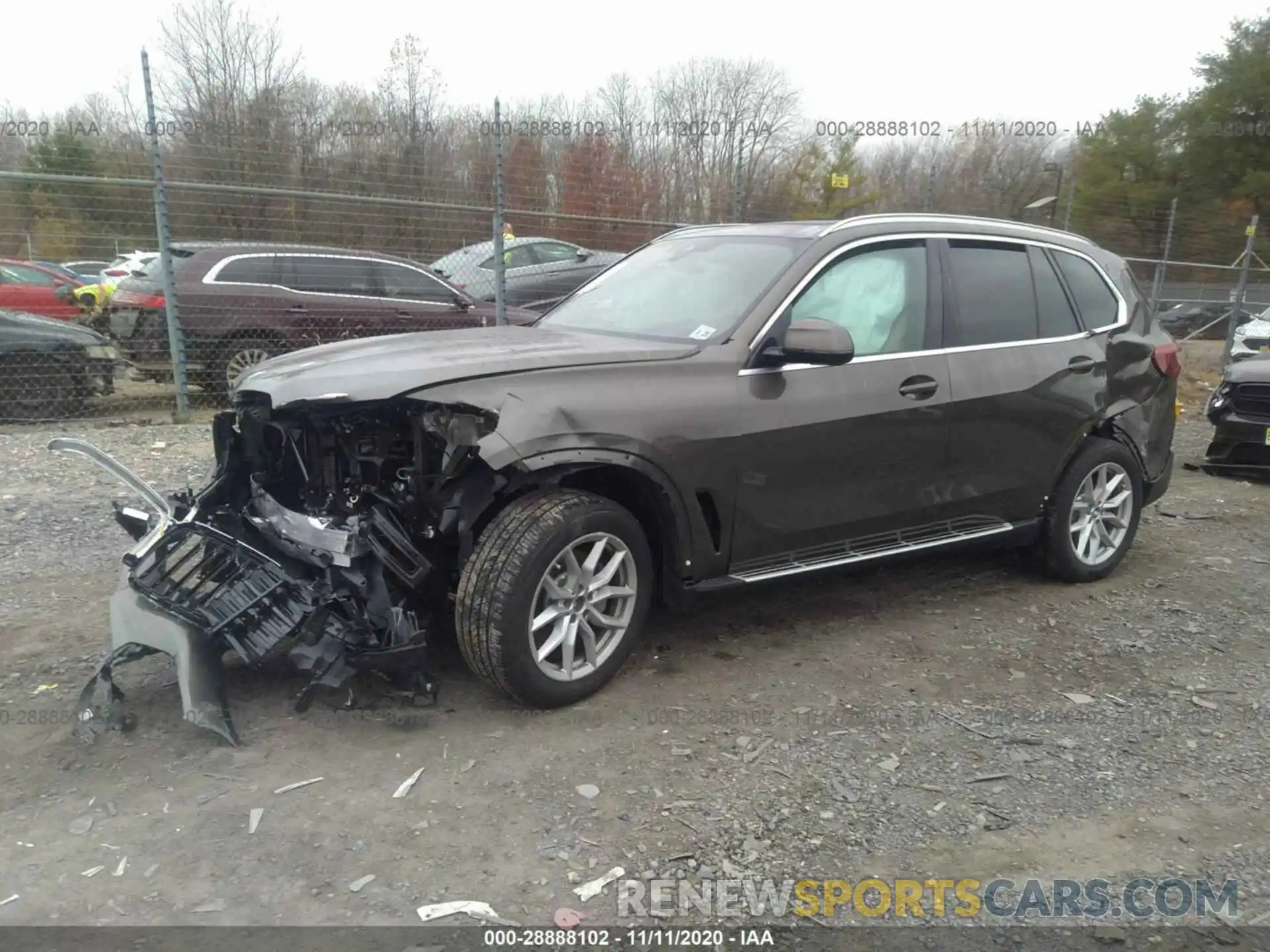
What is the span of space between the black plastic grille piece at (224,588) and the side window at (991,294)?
3039 millimetres

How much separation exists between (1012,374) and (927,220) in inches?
33.0

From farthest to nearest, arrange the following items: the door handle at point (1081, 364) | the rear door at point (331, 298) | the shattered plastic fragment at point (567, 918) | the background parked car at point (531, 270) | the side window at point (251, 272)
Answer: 1. the background parked car at point (531, 270)
2. the rear door at point (331, 298)
3. the side window at point (251, 272)
4. the door handle at point (1081, 364)
5. the shattered plastic fragment at point (567, 918)

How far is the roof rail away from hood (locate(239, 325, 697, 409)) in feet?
3.28

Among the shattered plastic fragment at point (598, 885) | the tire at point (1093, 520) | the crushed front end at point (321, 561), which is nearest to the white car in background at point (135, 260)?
the crushed front end at point (321, 561)

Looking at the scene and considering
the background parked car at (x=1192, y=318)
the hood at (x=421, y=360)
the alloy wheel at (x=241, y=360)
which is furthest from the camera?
the background parked car at (x=1192, y=318)

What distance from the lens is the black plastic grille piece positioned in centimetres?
321

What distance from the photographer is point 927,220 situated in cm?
441

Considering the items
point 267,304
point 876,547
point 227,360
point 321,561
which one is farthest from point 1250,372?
point 227,360

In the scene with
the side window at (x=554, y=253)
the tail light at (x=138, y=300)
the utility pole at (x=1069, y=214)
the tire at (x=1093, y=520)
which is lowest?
the tire at (x=1093, y=520)

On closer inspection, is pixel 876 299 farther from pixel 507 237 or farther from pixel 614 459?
pixel 507 237

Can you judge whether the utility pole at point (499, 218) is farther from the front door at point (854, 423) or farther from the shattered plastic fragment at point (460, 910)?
the shattered plastic fragment at point (460, 910)

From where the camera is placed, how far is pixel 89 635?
3.98m

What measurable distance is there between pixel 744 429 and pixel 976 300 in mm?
1591

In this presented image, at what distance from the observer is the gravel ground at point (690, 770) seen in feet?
8.48
